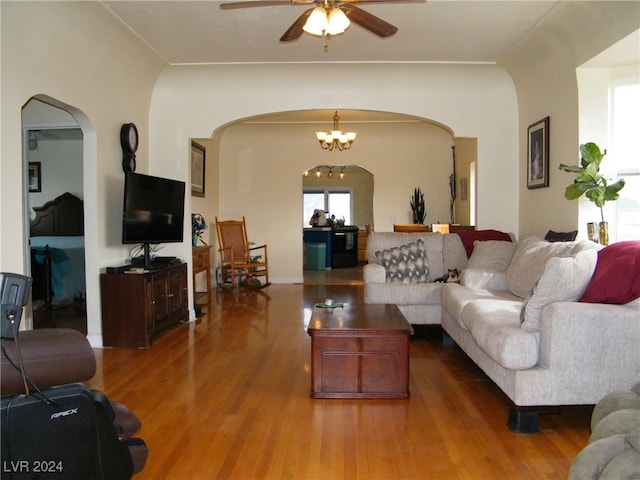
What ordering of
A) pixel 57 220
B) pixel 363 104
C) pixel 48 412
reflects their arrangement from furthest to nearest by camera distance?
pixel 57 220
pixel 363 104
pixel 48 412

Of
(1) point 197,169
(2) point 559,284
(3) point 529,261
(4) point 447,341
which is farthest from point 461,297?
(1) point 197,169

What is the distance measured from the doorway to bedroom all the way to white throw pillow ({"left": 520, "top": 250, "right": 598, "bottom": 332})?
5.15 meters

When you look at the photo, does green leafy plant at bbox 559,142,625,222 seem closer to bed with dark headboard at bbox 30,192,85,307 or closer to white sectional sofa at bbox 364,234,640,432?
white sectional sofa at bbox 364,234,640,432

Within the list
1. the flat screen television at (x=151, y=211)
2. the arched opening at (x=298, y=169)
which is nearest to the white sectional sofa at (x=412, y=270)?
the flat screen television at (x=151, y=211)

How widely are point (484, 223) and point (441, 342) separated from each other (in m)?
1.65

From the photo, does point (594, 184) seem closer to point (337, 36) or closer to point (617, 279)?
point (617, 279)

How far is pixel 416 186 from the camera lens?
9141mm

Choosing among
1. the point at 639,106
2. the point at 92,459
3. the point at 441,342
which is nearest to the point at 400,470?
the point at 92,459

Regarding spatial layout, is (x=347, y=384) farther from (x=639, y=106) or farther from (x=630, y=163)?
(x=639, y=106)

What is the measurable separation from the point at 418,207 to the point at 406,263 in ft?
13.4

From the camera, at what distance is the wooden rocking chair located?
26.1 ft

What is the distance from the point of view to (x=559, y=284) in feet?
8.65

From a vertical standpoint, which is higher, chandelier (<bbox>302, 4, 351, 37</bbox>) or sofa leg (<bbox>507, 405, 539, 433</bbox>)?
chandelier (<bbox>302, 4, 351, 37</bbox>)

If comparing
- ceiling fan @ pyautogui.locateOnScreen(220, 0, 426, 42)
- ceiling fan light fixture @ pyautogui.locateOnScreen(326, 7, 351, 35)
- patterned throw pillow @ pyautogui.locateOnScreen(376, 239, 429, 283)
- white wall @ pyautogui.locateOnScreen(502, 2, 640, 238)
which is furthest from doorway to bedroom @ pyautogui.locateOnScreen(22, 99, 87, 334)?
white wall @ pyautogui.locateOnScreen(502, 2, 640, 238)
